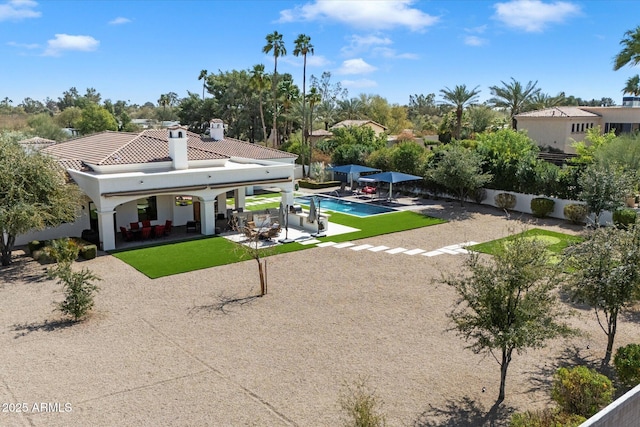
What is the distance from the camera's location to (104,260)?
2448cm

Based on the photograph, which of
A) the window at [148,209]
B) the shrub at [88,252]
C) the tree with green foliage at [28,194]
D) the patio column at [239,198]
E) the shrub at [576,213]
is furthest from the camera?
the patio column at [239,198]

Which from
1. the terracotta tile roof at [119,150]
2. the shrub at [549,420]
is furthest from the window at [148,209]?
the shrub at [549,420]

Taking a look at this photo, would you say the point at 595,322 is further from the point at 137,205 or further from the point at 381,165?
the point at 381,165

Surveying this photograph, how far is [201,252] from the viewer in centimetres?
2570

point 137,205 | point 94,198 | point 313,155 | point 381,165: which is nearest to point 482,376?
point 94,198

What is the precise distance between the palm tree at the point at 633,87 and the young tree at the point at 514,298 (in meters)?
61.7

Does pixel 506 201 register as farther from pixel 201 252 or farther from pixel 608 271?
pixel 608 271

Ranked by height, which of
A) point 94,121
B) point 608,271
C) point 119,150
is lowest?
point 608,271

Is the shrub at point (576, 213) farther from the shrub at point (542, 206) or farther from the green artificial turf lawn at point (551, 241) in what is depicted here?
the green artificial turf lawn at point (551, 241)

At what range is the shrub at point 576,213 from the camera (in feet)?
103

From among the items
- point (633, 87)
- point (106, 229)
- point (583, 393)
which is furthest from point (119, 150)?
point (633, 87)

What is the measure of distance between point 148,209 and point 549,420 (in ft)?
82.5

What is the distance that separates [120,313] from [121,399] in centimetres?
610

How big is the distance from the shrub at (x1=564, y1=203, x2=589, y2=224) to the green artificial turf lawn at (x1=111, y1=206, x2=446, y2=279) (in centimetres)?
768
